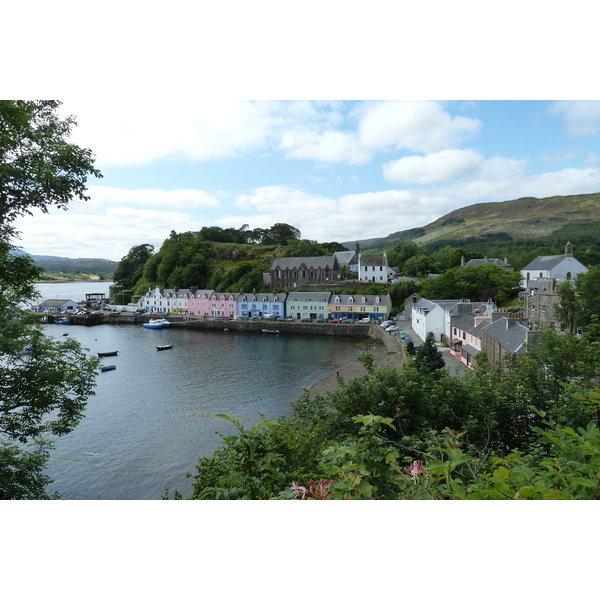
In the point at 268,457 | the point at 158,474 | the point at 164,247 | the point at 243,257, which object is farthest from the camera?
the point at 243,257

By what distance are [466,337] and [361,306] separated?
1180 cm

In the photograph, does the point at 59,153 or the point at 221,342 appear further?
the point at 221,342

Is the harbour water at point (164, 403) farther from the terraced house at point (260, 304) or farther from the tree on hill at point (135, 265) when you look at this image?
the terraced house at point (260, 304)

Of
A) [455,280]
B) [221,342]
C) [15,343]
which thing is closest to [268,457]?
[15,343]

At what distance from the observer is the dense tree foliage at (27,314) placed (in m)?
2.12

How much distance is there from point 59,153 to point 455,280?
22268 millimetres

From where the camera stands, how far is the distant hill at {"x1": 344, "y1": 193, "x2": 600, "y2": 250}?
34094 millimetres

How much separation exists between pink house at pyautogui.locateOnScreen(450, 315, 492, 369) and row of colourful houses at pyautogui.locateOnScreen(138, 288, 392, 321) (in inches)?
393

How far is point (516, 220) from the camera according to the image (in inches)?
1836

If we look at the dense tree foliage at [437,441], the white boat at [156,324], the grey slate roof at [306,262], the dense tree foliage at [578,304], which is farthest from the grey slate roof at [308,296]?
the dense tree foliage at [437,441]

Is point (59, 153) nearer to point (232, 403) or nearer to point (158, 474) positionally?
point (158, 474)

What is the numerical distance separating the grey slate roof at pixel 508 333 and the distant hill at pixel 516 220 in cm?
2748

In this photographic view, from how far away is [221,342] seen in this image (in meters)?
18.4

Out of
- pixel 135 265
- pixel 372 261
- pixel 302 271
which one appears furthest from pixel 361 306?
pixel 135 265
